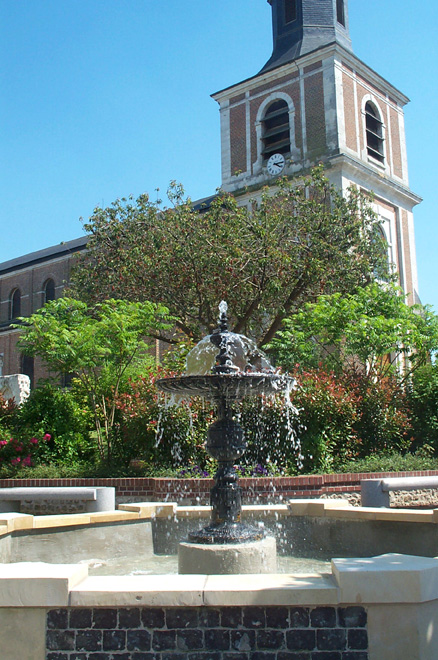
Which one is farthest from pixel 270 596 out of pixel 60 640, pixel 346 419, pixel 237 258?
pixel 237 258

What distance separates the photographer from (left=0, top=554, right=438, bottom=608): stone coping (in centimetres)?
428

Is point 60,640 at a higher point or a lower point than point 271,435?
lower

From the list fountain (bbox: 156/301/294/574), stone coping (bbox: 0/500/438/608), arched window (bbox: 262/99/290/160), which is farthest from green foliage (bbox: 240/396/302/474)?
arched window (bbox: 262/99/290/160)

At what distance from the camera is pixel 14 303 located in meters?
47.7

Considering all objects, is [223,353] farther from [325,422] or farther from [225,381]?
[325,422]

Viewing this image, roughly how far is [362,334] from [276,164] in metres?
19.9

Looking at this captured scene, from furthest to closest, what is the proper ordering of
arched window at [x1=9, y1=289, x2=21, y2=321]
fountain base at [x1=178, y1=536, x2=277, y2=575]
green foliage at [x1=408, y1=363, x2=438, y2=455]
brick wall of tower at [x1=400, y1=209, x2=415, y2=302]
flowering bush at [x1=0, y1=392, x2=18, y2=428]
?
1. arched window at [x1=9, y1=289, x2=21, y2=321]
2. brick wall of tower at [x1=400, y1=209, x2=415, y2=302]
3. flowering bush at [x1=0, y1=392, x2=18, y2=428]
4. green foliage at [x1=408, y1=363, x2=438, y2=455]
5. fountain base at [x1=178, y1=536, x2=277, y2=575]

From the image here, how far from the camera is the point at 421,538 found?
753cm

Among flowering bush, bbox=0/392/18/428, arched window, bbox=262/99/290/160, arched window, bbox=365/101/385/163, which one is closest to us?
flowering bush, bbox=0/392/18/428

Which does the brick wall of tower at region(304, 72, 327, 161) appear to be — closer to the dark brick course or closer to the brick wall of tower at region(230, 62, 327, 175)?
the brick wall of tower at region(230, 62, 327, 175)

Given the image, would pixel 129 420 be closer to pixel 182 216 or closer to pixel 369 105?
pixel 182 216

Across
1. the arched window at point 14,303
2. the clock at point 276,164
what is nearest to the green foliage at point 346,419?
the clock at point 276,164

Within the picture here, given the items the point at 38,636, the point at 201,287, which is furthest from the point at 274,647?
the point at 201,287

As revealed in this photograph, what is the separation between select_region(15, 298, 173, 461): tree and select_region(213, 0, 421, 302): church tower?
1838cm
